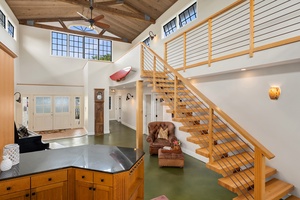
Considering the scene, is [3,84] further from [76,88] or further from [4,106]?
[76,88]

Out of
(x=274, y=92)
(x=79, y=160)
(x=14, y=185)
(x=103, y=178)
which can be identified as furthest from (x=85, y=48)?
(x=274, y=92)

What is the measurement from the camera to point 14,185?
194 cm

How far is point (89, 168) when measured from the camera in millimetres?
2189

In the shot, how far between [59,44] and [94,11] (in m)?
2.91

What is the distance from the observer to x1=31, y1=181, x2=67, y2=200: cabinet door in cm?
207

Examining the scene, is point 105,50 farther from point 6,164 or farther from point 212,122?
point 6,164

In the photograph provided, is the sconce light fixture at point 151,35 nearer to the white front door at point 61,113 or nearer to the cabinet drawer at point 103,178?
the white front door at point 61,113

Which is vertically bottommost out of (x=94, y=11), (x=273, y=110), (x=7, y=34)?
(x=273, y=110)

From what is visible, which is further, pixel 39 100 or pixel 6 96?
pixel 39 100

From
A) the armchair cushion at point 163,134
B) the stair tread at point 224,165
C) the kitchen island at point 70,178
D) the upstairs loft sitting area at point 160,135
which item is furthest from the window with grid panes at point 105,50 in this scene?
the stair tread at point 224,165

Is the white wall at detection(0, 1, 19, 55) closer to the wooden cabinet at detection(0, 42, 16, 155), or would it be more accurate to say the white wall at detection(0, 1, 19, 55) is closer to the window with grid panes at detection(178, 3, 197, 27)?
the wooden cabinet at detection(0, 42, 16, 155)

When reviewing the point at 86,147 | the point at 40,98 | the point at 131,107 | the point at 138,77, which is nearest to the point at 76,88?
the point at 40,98

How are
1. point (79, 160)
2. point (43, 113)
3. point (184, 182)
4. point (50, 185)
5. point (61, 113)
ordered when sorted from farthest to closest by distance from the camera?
point (61, 113), point (43, 113), point (184, 182), point (79, 160), point (50, 185)

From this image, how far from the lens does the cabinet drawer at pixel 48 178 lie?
2055mm
